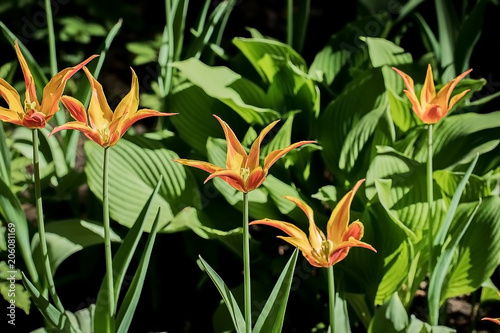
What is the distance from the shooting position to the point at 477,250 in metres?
1.79

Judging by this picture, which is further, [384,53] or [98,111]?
[384,53]

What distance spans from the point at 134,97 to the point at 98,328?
0.54m

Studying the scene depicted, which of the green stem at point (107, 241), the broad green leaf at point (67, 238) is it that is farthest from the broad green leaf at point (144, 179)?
the green stem at point (107, 241)

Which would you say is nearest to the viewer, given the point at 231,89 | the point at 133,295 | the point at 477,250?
the point at 133,295

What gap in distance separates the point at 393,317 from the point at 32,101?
0.89 m

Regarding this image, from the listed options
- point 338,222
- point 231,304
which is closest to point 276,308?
point 231,304

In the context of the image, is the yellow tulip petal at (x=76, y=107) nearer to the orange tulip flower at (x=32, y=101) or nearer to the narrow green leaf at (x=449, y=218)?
the orange tulip flower at (x=32, y=101)

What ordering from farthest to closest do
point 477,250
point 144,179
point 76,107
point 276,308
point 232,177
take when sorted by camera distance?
point 144,179
point 477,250
point 276,308
point 76,107
point 232,177

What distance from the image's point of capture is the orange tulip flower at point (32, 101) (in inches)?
48.5

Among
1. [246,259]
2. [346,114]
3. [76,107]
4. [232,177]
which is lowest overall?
[246,259]

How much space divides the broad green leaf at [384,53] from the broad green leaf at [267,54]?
0.72 feet

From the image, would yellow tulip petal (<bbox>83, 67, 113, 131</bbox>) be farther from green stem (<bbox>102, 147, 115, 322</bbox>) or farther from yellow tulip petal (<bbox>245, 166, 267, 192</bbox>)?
yellow tulip petal (<bbox>245, 166, 267, 192</bbox>)

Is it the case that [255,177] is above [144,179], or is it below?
below

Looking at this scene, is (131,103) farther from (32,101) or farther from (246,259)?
(246,259)
